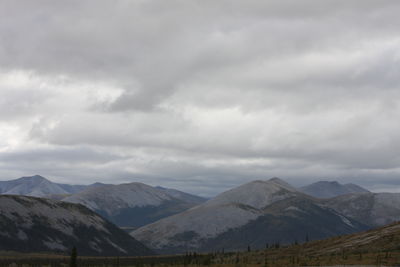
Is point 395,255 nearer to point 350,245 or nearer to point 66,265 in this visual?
point 350,245

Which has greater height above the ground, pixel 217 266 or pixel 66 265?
pixel 217 266

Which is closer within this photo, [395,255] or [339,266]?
[339,266]

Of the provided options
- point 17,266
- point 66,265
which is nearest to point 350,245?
point 66,265

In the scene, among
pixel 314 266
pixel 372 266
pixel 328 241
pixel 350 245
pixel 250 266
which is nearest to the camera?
pixel 372 266

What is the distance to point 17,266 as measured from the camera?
146 meters

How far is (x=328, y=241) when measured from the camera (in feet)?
435

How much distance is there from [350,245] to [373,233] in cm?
1295

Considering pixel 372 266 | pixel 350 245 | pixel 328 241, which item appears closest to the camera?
pixel 372 266

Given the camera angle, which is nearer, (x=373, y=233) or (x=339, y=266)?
(x=339, y=266)

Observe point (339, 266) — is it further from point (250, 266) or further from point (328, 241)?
point (328, 241)

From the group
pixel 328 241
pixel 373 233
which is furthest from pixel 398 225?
pixel 328 241

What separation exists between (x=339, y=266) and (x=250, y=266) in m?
14.7

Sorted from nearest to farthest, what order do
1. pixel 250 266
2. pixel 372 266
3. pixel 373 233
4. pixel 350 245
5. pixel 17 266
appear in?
pixel 372 266
pixel 250 266
pixel 350 245
pixel 373 233
pixel 17 266

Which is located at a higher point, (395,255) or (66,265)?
(395,255)
